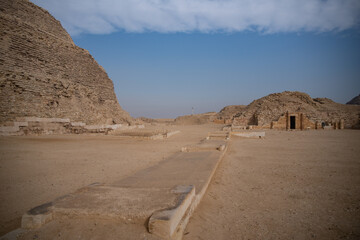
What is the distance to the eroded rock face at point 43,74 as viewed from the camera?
475 inches

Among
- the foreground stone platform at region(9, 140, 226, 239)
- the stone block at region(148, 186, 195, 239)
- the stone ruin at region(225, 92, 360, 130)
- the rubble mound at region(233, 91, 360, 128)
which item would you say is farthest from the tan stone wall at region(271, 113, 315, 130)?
the stone block at region(148, 186, 195, 239)

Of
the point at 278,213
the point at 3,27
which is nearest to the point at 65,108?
the point at 3,27

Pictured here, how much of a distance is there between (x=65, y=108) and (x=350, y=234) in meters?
16.2

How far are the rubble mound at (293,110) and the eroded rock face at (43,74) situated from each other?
661 inches

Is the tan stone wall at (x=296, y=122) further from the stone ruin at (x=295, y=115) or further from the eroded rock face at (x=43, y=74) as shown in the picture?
the eroded rock face at (x=43, y=74)

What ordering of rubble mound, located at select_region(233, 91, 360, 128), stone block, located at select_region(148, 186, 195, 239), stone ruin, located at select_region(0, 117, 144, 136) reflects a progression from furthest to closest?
rubble mound, located at select_region(233, 91, 360, 128) → stone ruin, located at select_region(0, 117, 144, 136) → stone block, located at select_region(148, 186, 195, 239)

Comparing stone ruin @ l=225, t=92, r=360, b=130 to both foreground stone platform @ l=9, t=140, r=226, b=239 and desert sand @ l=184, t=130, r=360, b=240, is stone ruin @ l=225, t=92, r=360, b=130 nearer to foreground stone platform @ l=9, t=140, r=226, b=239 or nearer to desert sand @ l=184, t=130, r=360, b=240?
A: desert sand @ l=184, t=130, r=360, b=240

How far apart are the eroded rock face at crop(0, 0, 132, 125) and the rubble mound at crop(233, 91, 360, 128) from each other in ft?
55.1

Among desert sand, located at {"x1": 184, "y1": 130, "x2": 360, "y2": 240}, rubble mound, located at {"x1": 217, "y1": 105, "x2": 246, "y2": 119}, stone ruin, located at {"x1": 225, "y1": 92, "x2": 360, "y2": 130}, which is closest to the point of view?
desert sand, located at {"x1": 184, "y1": 130, "x2": 360, "y2": 240}

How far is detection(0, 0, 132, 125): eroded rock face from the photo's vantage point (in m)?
12.1

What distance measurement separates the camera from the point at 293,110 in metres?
26.1

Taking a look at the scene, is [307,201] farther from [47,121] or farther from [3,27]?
[3,27]

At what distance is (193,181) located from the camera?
10.4ft

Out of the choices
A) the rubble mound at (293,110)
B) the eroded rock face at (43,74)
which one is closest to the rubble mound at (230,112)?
the rubble mound at (293,110)
